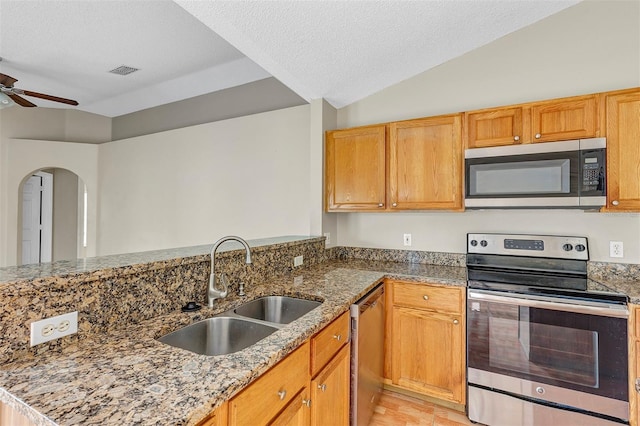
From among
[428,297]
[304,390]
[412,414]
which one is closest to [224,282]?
[304,390]

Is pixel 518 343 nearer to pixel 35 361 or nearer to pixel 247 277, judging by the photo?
pixel 247 277

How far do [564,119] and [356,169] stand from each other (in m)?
1.47

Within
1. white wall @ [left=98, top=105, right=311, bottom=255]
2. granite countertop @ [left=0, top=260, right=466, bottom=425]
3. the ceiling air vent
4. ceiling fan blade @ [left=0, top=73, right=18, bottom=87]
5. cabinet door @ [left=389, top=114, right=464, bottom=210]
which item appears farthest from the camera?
the ceiling air vent

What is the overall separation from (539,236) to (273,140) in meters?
2.51

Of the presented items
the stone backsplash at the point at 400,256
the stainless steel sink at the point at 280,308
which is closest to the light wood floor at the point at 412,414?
the stainless steel sink at the point at 280,308

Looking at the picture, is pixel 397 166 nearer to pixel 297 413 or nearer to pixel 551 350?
pixel 551 350

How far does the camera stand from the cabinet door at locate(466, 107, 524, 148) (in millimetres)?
2119

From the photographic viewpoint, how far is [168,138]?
3967 mm

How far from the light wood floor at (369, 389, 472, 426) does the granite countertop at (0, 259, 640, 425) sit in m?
1.20

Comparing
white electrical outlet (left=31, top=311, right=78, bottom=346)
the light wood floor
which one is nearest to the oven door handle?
the light wood floor

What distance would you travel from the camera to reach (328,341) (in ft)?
4.71

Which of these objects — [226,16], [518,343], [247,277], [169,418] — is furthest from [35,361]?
[518,343]

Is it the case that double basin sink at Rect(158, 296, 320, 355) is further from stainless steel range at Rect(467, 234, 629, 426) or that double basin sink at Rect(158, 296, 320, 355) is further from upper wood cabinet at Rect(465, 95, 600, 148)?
upper wood cabinet at Rect(465, 95, 600, 148)

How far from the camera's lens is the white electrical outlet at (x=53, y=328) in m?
0.98
